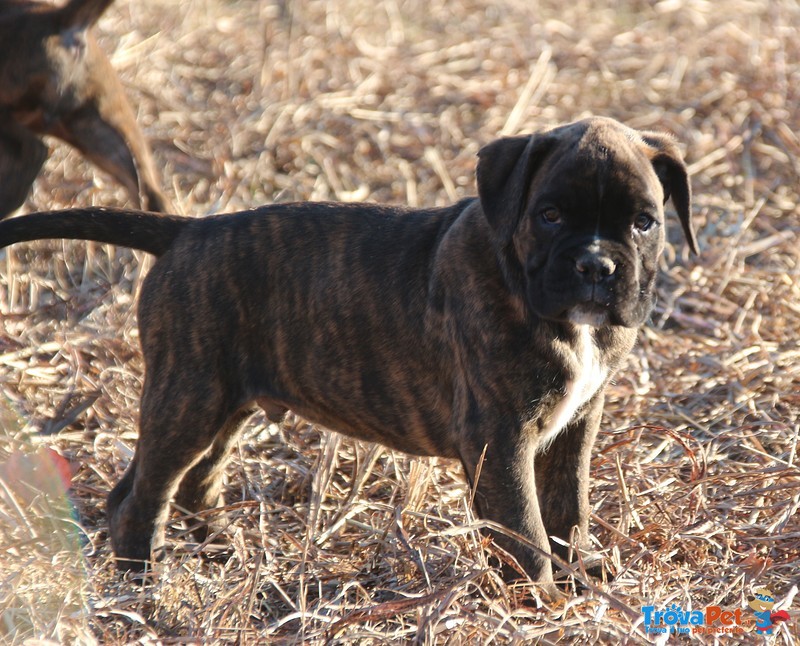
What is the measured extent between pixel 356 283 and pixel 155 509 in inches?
51.4

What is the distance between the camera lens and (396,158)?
912 centimetres

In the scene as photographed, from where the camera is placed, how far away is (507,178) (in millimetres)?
4074

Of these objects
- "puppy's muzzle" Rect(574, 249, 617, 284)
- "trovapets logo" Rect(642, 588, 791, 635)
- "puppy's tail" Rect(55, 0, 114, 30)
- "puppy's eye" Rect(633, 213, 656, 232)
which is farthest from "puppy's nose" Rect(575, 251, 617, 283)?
"puppy's tail" Rect(55, 0, 114, 30)

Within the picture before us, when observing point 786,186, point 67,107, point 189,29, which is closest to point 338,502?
point 67,107

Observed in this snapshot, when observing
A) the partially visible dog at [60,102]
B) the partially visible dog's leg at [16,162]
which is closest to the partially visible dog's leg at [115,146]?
the partially visible dog at [60,102]

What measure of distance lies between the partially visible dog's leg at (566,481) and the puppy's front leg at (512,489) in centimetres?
42

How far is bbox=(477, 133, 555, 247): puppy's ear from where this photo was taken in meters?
4.00

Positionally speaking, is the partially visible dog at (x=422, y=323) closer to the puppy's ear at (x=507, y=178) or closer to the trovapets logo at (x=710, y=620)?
the puppy's ear at (x=507, y=178)

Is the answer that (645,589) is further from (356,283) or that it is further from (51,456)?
(51,456)

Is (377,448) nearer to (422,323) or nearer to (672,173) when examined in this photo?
(422,323)

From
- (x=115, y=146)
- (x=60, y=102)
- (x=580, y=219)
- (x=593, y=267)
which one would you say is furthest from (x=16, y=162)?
(x=593, y=267)

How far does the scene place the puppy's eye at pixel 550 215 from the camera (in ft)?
12.9

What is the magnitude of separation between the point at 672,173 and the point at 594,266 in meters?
0.71

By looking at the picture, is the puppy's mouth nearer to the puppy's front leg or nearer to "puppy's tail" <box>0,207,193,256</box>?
the puppy's front leg
